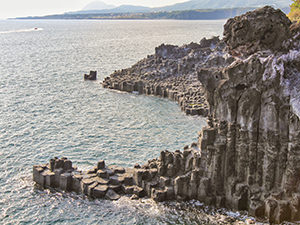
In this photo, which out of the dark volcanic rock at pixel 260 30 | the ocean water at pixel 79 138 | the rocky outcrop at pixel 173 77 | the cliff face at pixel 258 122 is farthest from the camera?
the rocky outcrop at pixel 173 77

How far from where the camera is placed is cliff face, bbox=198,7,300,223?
24.8m

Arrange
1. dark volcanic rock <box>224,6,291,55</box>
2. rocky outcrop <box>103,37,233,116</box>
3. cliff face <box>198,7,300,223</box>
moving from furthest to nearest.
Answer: rocky outcrop <box>103,37,233,116</box>, dark volcanic rock <box>224,6,291,55</box>, cliff face <box>198,7,300,223</box>

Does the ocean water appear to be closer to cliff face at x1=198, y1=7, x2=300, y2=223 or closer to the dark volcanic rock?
cliff face at x1=198, y1=7, x2=300, y2=223

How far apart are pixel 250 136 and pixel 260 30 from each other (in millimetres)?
7177

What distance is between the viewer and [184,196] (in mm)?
28391

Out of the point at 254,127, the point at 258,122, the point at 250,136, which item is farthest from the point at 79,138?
the point at 258,122

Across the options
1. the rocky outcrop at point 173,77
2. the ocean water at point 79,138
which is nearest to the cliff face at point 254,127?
the ocean water at point 79,138

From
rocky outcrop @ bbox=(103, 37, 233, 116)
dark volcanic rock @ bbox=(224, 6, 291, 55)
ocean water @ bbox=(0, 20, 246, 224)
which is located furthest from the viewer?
rocky outcrop @ bbox=(103, 37, 233, 116)

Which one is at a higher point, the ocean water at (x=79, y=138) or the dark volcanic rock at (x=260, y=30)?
the dark volcanic rock at (x=260, y=30)

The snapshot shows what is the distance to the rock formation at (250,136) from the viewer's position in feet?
81.6

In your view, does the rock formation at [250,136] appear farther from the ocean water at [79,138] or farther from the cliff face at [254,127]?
the ocean water at [79,138]

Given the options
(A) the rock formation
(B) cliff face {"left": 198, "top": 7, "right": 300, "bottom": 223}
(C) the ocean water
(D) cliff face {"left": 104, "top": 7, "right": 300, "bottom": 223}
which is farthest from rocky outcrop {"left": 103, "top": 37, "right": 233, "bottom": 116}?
(B) cliff face {"left": 198, "top": 7, "right": 300, "bottom": 223}

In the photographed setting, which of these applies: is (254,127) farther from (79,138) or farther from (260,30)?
(79,138)

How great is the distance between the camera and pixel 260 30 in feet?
85.6
